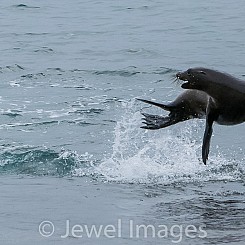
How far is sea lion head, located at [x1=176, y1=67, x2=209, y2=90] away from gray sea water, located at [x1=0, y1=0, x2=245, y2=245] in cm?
111

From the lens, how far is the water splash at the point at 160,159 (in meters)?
10.5

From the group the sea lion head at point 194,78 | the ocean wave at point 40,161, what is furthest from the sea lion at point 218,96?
the ocean wave at point 40,161

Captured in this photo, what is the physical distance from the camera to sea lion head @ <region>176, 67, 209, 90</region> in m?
9.85

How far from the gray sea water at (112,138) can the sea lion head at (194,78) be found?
3.65 feet

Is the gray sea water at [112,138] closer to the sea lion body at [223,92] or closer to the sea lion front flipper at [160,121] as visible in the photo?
the sea lion front flipper at [160,121]

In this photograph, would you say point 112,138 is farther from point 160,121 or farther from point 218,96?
point 218,96

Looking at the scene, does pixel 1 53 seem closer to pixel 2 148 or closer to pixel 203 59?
pixel 203 59

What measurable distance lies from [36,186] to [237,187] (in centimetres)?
226

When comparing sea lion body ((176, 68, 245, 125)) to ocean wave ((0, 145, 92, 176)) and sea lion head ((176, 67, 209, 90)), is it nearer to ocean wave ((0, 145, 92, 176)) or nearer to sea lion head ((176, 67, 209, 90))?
sea lion head ((176, 67, 209, 90))

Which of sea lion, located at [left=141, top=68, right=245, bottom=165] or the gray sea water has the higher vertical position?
sea lion, located at [left=141, top=68, right=245, bottom=165]

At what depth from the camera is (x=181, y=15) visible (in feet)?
87.5

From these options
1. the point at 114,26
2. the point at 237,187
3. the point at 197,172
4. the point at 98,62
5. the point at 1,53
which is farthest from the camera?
the point at 114,26

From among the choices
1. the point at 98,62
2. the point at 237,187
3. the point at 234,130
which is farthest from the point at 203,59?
the point at 237,187

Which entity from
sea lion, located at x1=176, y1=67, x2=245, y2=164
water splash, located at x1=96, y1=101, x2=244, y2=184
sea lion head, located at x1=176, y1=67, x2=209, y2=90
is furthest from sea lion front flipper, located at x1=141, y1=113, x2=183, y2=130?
sea lion head, located at x1=176, y1=67, x2=209, y2=90
